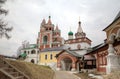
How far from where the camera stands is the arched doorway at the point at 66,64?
125 ft

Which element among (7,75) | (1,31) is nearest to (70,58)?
(1,31)

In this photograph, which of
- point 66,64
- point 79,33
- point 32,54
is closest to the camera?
point 66,64

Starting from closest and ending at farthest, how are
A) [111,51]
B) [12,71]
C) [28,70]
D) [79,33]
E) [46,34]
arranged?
[12,71] < [28,70] < [111,51] < [79,33] < [46,34]

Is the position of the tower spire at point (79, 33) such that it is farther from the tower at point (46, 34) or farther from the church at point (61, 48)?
the tower at point (46, 34)

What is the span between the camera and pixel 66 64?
39594 millimetres

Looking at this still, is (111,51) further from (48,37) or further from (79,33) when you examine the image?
(48,37)

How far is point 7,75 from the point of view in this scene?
7.65 metres

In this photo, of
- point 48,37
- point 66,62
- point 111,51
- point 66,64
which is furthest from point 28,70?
point 48,37

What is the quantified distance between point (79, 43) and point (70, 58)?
7.84 metres

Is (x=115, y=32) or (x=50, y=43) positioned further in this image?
(x=50, y=43)

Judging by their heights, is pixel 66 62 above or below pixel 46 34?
below

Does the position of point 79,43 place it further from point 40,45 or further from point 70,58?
point 40,45

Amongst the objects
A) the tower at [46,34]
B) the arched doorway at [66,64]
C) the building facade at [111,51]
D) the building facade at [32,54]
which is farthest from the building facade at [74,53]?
the tower at [46,34]

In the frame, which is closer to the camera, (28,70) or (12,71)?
(12,71)
